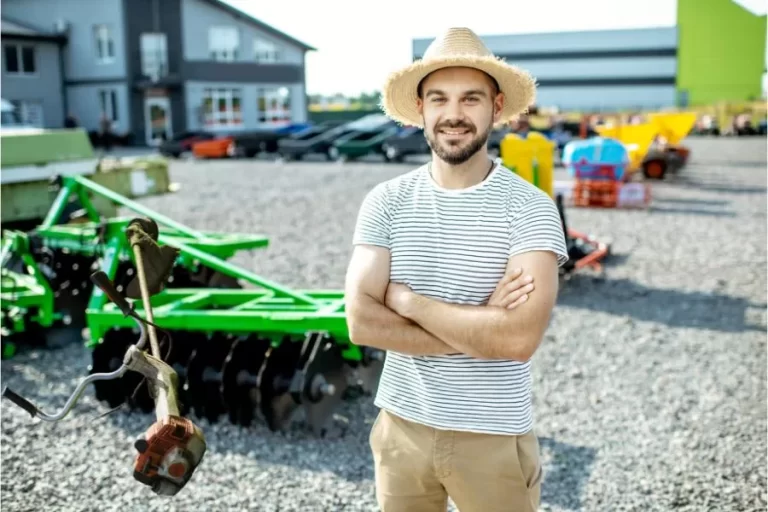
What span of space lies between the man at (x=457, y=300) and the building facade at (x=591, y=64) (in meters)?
62.8

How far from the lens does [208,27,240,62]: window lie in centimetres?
3594

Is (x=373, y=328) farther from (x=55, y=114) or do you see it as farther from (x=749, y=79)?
(x=749, y=79)

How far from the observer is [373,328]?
246cm

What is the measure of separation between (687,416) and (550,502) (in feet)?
4.71

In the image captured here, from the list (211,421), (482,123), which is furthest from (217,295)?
(482,123)

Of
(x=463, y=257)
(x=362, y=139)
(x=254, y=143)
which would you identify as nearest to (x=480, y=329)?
(x=463, y=257)

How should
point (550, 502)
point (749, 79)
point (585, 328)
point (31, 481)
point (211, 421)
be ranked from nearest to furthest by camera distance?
point (550, 502)
point (31, 481)
point (211, 421)
point (585, 328)
point (749, 79)

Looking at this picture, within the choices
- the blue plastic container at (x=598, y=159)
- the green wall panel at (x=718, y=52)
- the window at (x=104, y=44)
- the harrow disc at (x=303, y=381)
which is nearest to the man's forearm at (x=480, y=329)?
the harrow disc at (x=303, y=381)

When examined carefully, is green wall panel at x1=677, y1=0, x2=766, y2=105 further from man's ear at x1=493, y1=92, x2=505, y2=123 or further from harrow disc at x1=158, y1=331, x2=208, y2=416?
man's ear at x1=493, y1=92, x2=505, y2=123

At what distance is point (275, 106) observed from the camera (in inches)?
1500

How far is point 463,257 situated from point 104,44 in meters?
35.8

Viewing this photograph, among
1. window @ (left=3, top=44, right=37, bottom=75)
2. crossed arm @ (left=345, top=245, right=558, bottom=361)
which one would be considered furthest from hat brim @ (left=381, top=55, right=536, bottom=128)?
window @ (left=3, top=44, right=37, bottom=75)

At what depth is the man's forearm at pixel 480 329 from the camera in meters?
2.31

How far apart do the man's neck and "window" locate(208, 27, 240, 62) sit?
3516 cm
